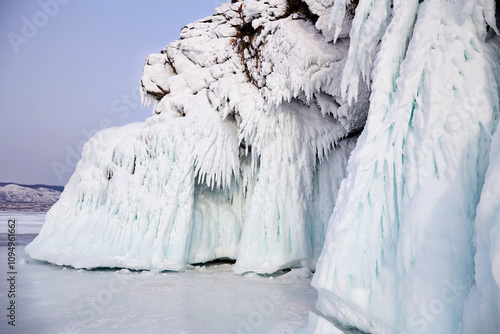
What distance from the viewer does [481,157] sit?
2.41m

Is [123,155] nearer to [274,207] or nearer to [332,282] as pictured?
[274,207]

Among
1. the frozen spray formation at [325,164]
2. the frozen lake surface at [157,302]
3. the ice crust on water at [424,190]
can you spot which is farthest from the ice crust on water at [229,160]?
the ice crust on water at [424,190]

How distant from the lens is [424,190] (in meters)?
2.51

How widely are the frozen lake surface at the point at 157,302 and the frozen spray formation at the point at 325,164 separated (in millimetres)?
596

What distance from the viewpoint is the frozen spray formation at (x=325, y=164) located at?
237cm

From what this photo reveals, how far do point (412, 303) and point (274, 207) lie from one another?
4.54 m

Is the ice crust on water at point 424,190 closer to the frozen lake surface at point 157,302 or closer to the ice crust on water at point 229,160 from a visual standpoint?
the frozen lake surface at point 157,302

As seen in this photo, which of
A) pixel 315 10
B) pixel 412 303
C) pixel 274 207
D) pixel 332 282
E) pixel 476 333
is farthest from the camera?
pixel 274 207

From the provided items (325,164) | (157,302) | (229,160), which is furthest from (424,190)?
(229,160)

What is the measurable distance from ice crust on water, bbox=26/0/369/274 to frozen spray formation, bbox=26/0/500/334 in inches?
1.3

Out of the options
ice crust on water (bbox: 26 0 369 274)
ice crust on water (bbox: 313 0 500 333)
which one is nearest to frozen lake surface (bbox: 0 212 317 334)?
ice crust on water (bbox: 26 0 369 274)

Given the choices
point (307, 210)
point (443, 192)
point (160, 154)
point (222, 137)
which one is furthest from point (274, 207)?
point (443, 192)

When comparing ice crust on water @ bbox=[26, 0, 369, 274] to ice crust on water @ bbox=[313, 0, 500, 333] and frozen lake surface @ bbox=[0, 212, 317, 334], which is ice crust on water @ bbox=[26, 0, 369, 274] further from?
ice crust on water @ bbox=[313, 0, 500, 333]

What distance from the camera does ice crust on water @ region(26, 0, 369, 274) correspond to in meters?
6.37
